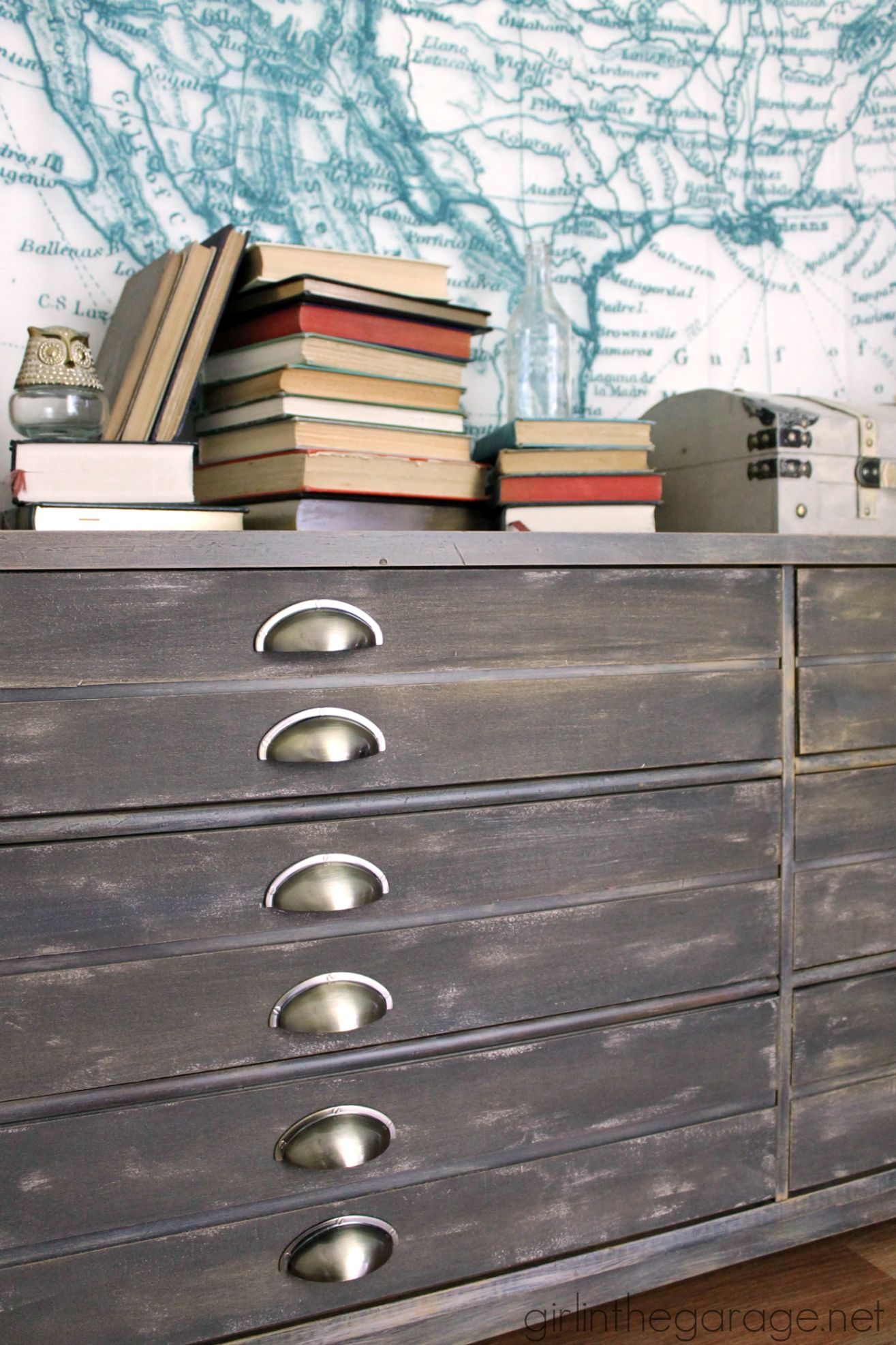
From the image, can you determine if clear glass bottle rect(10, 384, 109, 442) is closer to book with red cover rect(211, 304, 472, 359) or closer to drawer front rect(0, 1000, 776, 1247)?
book with red cover rect(211, 304, 472, 359)

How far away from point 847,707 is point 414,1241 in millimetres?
848

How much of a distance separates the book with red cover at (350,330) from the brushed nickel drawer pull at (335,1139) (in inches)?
36.2

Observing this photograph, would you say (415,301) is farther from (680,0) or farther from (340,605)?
(680,0)

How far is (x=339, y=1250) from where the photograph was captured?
1.21m

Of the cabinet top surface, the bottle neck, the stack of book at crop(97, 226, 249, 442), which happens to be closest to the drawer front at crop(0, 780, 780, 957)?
the cabinet top surface

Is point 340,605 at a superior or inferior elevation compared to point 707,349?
inferior

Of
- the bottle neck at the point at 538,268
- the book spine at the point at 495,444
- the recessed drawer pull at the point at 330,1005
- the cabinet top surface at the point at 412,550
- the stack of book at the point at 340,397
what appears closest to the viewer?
the cabinet top surface at the point at 412,550

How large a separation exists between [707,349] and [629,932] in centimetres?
111

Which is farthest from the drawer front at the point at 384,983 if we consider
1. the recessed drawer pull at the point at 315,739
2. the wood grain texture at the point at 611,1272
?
the wood grain texture at the point at 611,1272

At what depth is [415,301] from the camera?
1.44 m

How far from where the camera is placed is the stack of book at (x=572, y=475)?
142cm

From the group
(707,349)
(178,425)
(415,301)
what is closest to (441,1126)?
(178,425)

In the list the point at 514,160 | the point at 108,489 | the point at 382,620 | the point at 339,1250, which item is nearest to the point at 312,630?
the point at 382,620

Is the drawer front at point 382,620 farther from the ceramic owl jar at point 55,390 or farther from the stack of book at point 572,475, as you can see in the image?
the ceramic owl jar at point 55,390
